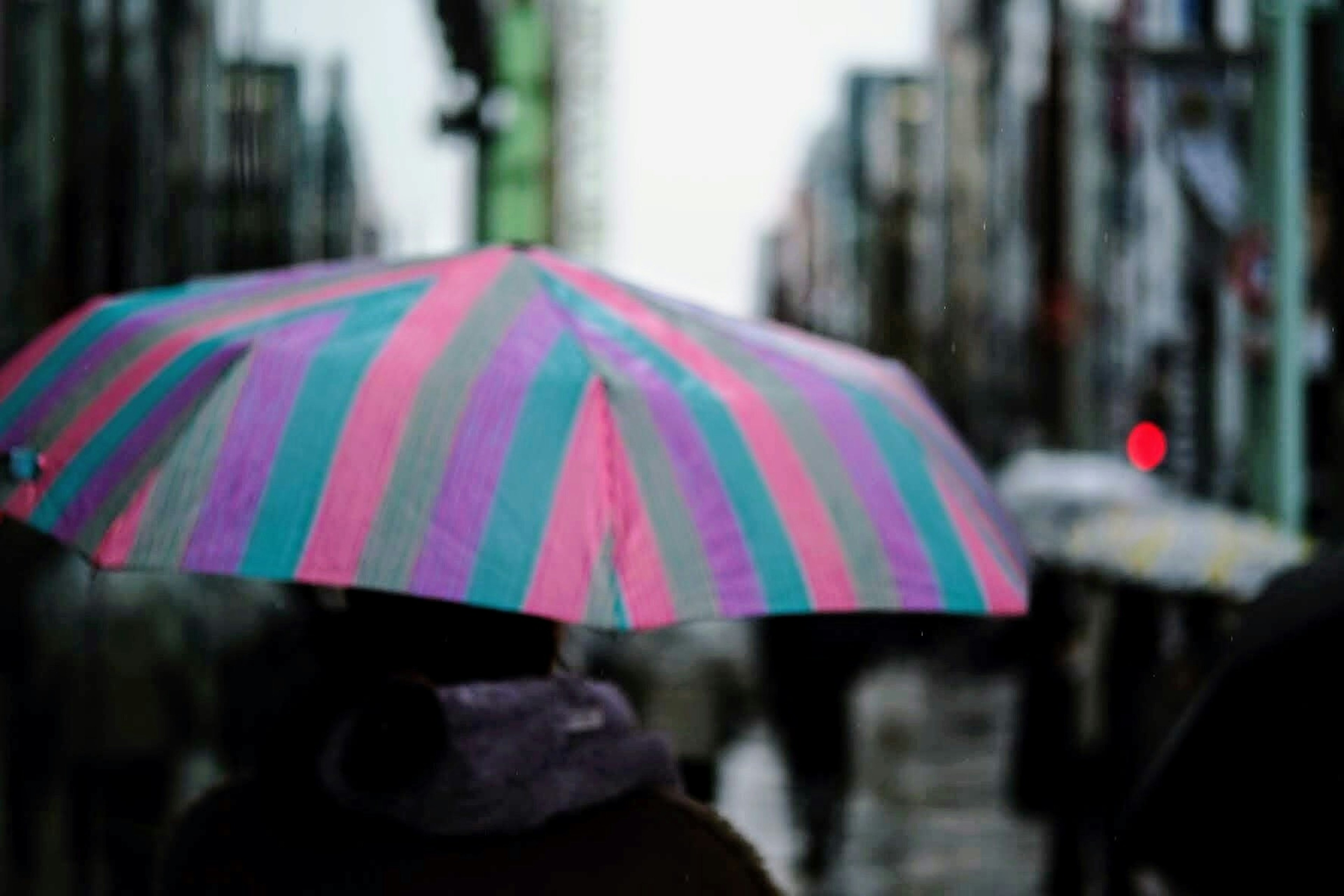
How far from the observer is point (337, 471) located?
272 cm

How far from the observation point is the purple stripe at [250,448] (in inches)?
104

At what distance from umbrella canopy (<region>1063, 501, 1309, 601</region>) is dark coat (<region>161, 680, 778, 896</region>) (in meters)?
6.24

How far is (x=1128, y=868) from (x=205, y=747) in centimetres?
785

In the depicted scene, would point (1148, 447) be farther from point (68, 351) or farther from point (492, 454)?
point (492, 454)

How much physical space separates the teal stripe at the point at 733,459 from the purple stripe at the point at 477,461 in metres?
0.12

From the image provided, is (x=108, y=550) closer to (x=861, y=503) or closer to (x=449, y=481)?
(x=449, y=481)

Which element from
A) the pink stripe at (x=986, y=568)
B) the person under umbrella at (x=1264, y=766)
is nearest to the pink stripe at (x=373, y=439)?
the pink stripe at (x=986, y=568)

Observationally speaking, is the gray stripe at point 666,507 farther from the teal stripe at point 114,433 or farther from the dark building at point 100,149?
the dark building at point 100,149

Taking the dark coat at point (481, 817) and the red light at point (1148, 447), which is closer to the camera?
the dark coat at point (481, 817)

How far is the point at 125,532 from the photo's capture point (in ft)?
8.79

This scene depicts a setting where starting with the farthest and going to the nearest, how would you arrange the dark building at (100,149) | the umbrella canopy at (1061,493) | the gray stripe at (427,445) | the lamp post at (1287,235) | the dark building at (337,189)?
the dark building at (337,189), the umbrella canopy at (1061,493), the lamp post at (1287,235), the dark building at (100,149), the gray stripe at (427,445)

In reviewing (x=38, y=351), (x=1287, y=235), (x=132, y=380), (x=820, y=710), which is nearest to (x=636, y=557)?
(x=132, y=380)

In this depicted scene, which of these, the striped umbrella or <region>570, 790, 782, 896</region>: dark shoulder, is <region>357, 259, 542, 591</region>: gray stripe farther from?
<region>570, 790, 782, 896</region>: dark shoulder

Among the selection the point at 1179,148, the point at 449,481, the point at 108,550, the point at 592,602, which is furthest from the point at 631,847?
the point at 1179,148
